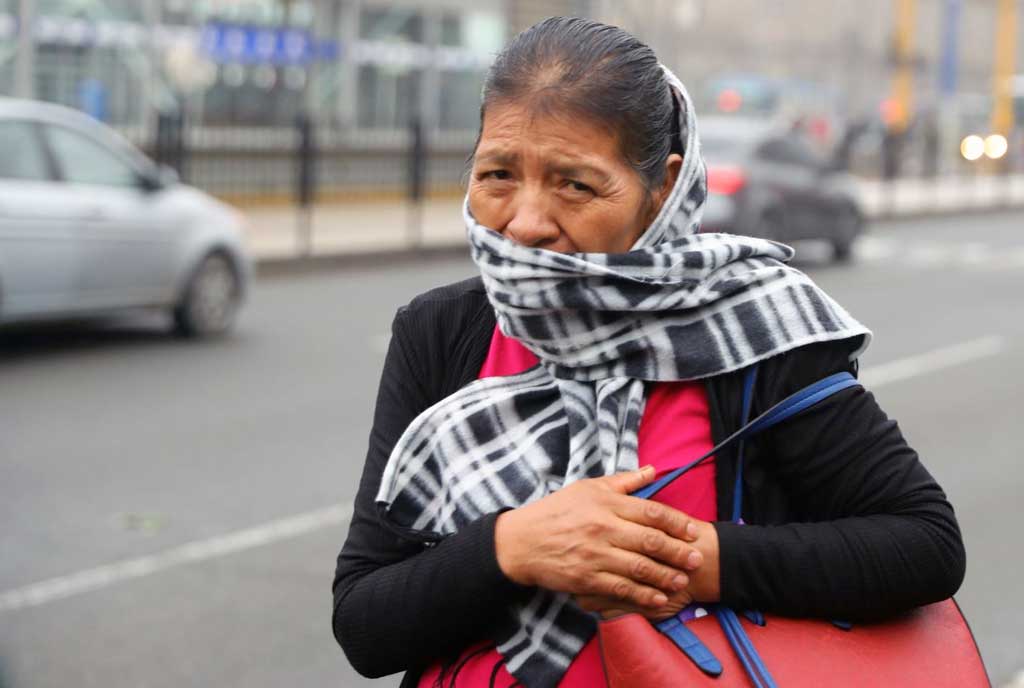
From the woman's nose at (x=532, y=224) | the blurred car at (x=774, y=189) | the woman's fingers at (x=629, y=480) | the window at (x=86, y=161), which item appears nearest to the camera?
the woman's fingers at (x=629, y=480)

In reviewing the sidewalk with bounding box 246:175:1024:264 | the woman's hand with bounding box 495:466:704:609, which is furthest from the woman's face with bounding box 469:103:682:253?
the sidewalk with bounding box 246:175:1024:264

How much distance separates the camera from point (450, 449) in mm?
1954

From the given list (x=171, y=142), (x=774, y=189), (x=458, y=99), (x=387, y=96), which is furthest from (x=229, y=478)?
(x=458, y=99)

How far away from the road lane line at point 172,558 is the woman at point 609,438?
13.1 ft

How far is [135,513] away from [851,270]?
43.9 feet

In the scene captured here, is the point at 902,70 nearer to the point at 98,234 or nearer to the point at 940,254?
the point at 940,254

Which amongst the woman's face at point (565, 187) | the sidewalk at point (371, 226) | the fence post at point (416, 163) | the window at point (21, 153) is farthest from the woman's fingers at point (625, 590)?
the fence post at point (416, 163)

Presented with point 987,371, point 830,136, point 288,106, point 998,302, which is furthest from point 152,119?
point 830,136

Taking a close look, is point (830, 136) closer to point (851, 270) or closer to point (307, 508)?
point (851, 270)

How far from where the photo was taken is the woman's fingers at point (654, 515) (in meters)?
1.80

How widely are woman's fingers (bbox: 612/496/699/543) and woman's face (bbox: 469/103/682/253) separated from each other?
321 mm

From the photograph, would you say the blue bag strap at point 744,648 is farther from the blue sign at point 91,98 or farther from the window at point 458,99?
the window at point 458,99

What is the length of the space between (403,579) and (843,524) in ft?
1.71

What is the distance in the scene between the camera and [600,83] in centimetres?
194
